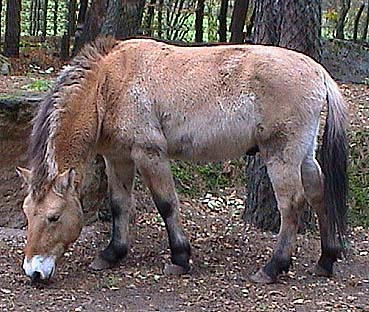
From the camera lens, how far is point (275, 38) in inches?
231

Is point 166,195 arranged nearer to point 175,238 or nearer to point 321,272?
point 175,238

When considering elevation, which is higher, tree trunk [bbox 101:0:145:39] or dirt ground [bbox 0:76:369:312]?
tree trunk [bbox 101:0:145:39]

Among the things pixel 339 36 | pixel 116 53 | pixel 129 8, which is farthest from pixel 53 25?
pixel 116 53

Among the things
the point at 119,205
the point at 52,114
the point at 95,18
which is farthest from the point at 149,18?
the point at 52,114

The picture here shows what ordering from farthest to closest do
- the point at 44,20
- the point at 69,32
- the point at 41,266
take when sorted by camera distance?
the point at 44,20, the point at 69,32, the point at 41,266

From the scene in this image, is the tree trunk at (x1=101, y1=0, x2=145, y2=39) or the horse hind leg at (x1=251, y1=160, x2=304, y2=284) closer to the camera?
the horse hind leg at (x1=251, y1=160, x2=304, y2=284)

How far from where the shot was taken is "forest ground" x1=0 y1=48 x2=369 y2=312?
4371mm

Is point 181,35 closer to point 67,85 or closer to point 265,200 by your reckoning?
point 265,200

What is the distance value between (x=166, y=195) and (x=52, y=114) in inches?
34.4

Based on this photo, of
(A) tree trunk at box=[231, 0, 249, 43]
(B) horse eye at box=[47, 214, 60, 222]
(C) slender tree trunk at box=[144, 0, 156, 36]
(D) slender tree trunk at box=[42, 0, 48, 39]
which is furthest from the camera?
(D) slender tree trunk at box=[42, 0, 48, 39]

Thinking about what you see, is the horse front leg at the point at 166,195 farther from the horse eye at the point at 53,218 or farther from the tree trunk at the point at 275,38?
the tree trunk at the point at 275,38

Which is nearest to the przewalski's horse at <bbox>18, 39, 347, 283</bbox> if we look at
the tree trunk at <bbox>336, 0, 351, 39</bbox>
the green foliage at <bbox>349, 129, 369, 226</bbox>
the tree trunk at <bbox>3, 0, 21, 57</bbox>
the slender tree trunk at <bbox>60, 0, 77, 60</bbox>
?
the green foliage at <bbox>349, 129, 369, 226</bbox>

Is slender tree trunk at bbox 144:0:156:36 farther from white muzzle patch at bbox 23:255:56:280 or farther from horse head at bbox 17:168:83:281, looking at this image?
white muzzle patch at bbox 23:255:56:280

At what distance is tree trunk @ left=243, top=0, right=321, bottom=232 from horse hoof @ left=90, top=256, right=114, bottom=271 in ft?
4.77
